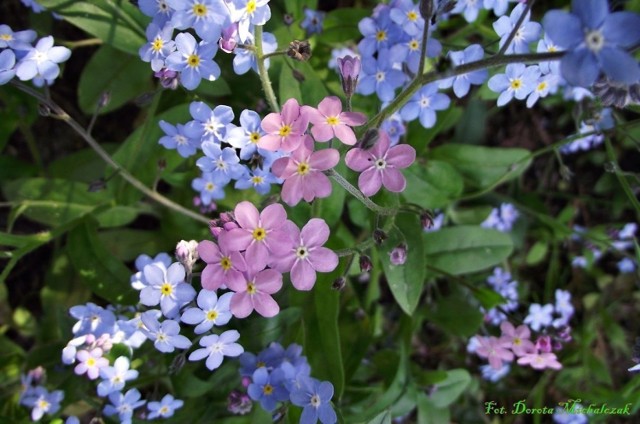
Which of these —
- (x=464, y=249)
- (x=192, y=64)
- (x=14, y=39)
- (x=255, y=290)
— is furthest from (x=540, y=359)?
(x=14, y=39)

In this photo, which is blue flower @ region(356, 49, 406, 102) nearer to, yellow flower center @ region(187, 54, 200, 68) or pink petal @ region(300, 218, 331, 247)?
yellow flower center @ region(187, 54, 200, 68)

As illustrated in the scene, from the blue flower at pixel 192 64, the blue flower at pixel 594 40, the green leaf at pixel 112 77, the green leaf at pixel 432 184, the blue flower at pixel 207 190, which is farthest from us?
the green leaf at pixel 112 77

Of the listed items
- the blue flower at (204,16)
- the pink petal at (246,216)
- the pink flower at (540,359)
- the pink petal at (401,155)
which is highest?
the blue flower at (204,16)

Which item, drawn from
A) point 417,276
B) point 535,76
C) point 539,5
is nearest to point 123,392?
point 417,276

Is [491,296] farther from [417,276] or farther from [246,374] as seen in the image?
[246,374]

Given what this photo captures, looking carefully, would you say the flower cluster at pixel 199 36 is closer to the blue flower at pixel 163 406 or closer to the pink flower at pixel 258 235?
the pink flower at pixel 258 235

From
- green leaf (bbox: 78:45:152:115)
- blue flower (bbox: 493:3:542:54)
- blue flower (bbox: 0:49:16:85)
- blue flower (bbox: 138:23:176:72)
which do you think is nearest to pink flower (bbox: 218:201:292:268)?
blue flower (bbox: 138:23:176:72)

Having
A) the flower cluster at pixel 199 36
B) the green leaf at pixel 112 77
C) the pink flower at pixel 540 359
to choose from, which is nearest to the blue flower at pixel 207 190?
the flower cluster at pixel 199 36
